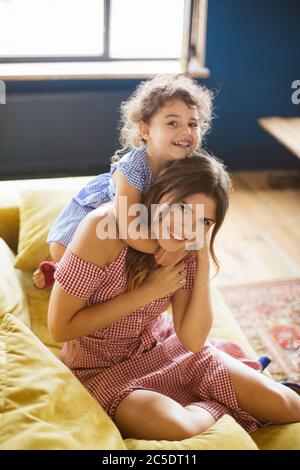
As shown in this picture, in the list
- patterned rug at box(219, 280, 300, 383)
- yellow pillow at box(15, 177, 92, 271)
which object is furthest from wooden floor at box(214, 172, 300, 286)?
yellow pillow at box(15, 177, 92, 271)

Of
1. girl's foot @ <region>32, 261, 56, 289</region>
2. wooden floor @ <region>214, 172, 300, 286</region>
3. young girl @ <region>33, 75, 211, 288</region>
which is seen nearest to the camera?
young girl @ <region>33, 75, 211, 288</region>

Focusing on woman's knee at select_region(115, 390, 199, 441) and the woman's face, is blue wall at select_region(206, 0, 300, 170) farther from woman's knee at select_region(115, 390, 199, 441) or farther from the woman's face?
woman's knee at select_region(115, 390, 199, 441)

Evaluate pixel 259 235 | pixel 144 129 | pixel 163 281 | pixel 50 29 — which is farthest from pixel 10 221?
pixel 50 29

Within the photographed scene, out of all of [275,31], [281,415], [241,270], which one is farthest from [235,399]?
[275,31]

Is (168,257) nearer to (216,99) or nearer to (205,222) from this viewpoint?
(205,222)

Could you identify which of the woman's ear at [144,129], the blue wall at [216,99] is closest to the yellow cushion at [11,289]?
the woman's ear at [144,129]

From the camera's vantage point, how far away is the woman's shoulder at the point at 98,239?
146cm

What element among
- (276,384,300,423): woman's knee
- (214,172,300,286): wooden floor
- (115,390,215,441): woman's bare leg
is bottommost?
(214,172,300,286): wooden floor

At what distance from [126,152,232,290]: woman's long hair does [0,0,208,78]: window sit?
2399 millimetres

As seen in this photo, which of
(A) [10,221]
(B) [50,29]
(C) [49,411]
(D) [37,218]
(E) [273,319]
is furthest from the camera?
(B) [50,29]

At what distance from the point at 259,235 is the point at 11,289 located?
5.98 ft

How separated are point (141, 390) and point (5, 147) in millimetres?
2565

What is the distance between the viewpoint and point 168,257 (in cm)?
158

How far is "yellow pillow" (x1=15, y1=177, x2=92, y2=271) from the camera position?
2.04m
